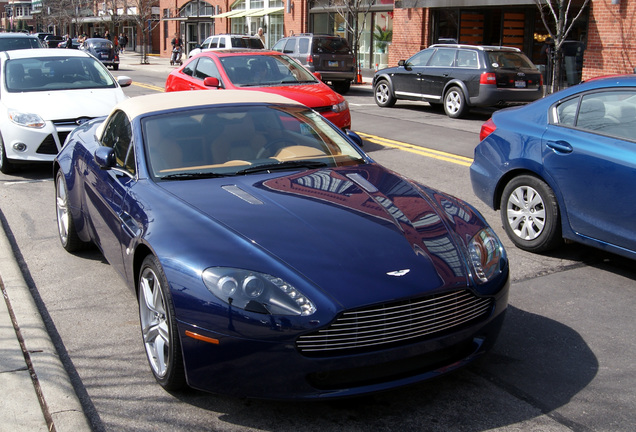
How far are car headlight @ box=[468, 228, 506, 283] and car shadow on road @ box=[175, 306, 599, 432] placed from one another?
0.63 m

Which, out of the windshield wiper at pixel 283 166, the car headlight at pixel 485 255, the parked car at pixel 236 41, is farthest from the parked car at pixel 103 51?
the car headlight at pixel 485 255

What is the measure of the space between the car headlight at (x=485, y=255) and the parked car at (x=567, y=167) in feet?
6.07

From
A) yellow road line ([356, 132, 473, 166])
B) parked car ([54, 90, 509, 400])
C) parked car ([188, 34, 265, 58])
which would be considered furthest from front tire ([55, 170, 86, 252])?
parked car ([188, 34, 265, 58])

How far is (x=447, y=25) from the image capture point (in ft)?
90.7

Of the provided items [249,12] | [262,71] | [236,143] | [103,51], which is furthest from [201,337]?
[249,12]

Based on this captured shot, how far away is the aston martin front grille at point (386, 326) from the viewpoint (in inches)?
128

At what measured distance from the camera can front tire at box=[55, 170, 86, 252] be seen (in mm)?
6133

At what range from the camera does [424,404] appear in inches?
145

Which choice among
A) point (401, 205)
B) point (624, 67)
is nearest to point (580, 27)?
point (624, 67)

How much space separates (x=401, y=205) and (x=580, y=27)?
2030cm

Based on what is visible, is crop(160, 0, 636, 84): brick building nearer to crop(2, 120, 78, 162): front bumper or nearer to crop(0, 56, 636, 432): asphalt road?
crop(2, 120, 78, 162): front bumper

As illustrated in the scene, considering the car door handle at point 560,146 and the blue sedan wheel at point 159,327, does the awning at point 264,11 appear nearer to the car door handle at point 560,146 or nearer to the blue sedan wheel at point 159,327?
the car door handle at point 560,146

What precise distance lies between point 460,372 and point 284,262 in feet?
4.32

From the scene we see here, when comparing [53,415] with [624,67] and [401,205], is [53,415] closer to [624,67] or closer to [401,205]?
[401,205]
